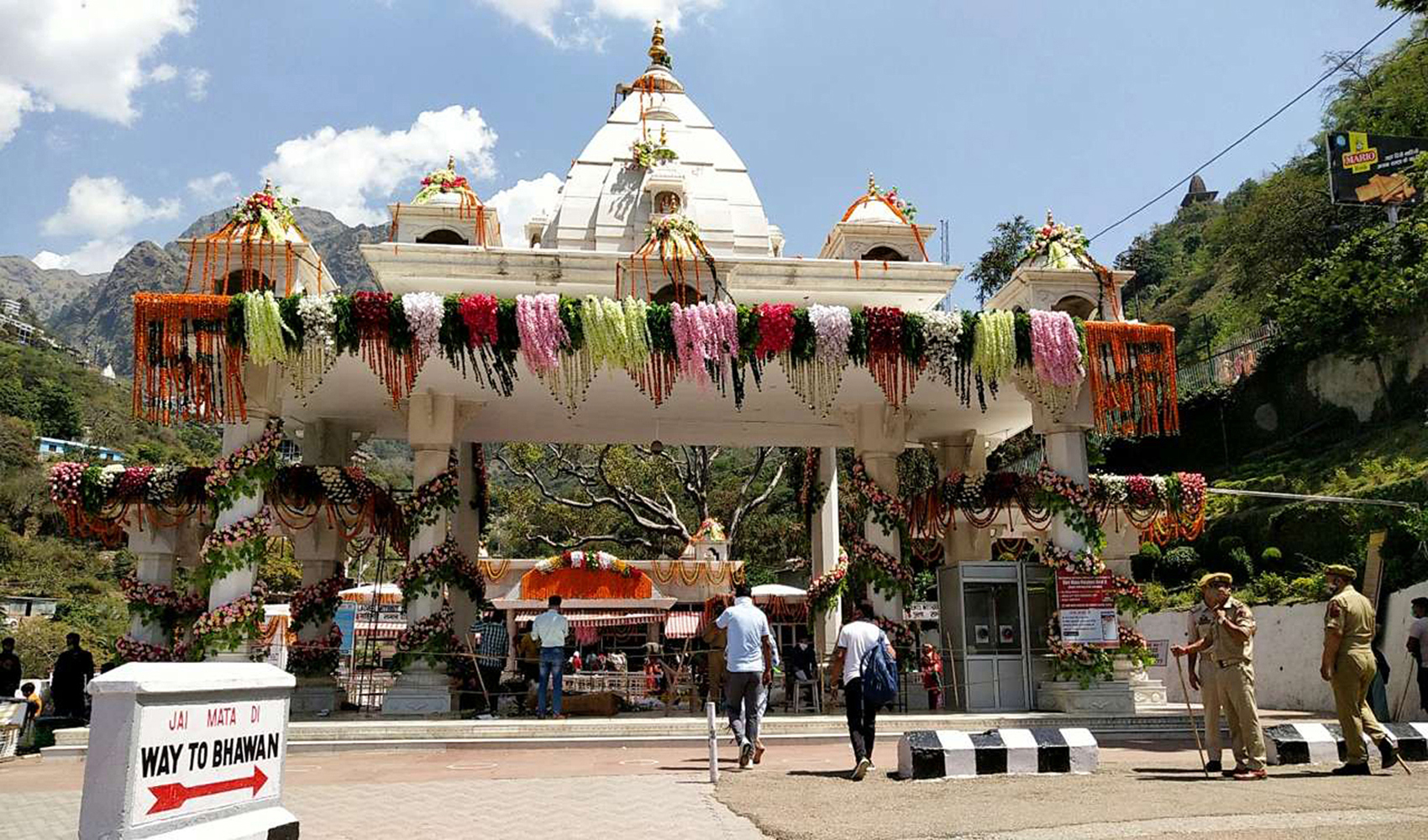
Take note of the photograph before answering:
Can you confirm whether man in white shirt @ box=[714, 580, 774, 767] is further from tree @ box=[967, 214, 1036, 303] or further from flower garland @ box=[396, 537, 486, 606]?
tree @ box=[967, 214, 1036, 303]

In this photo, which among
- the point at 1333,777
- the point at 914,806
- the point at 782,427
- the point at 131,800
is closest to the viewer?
the point at 131,800

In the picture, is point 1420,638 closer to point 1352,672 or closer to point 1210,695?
point 1352,672

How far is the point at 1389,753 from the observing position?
27.3ft

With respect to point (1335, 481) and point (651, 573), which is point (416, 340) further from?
point (1335, 481)

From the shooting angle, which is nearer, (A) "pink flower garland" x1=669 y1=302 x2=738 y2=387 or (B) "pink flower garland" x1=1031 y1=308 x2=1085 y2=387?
(A) "pink flower garland" x1=669 y1=302 x2=738 y2=387

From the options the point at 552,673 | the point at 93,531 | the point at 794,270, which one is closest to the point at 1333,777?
the point at 552,673

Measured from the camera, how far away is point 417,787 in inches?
343

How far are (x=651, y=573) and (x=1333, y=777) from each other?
21.2 meters

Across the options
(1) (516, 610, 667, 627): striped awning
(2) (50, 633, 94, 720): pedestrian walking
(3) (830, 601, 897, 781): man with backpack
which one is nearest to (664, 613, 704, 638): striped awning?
(1) (516, 610, 667, 627): striped awning

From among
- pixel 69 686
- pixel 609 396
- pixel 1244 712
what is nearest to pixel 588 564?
pixel 609 396

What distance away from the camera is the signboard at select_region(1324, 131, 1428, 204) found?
3034 cm

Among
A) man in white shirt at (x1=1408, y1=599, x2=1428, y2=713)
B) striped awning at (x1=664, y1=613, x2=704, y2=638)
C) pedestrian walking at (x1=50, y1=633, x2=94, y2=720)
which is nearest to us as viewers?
man in white shirt at (x1=1408, y1=599, x2=1428, y2=713)

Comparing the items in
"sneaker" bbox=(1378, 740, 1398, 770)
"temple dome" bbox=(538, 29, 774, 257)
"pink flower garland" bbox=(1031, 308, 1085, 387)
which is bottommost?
"sneaker" bbox=(1378, 740, 1398, 770)

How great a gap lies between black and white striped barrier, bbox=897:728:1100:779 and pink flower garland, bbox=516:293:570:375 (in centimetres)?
746
